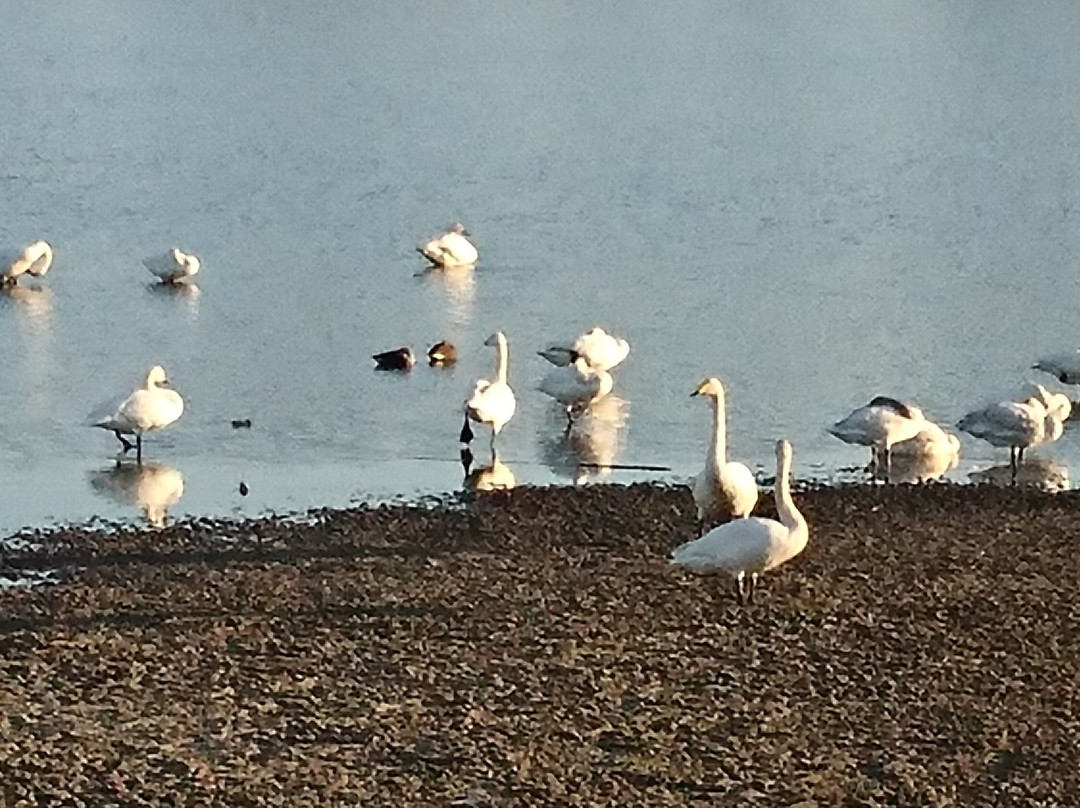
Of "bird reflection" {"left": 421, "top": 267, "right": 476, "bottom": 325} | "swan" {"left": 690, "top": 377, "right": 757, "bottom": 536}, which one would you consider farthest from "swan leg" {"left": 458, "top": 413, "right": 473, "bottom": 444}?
"bird reflection" {"left": 421, "top": 267, "right": 476, "bottom": 325}

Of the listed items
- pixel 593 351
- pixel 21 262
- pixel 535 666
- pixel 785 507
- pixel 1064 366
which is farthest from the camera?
pixel 21 262

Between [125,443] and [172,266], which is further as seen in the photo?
[172,266]

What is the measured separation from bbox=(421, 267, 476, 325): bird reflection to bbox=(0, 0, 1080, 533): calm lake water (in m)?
0.10

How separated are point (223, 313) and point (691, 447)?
9.34 m

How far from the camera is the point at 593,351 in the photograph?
2212cm

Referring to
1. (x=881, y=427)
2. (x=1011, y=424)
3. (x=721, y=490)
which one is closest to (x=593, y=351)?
(x=881, y=427)

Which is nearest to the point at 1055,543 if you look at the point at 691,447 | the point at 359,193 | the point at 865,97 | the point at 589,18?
the point at 691,447

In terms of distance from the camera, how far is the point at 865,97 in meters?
55.4

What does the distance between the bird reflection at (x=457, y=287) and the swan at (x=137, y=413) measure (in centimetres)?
770

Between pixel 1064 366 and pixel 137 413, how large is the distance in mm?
9095

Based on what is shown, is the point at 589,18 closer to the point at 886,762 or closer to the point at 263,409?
the point at 263,409

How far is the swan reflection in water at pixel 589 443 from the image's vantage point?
19016 millimetres

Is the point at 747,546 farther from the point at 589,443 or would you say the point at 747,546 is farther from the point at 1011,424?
the point at 589,443

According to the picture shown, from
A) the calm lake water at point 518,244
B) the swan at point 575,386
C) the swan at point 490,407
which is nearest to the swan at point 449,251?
the calm lake water at point 518,244
